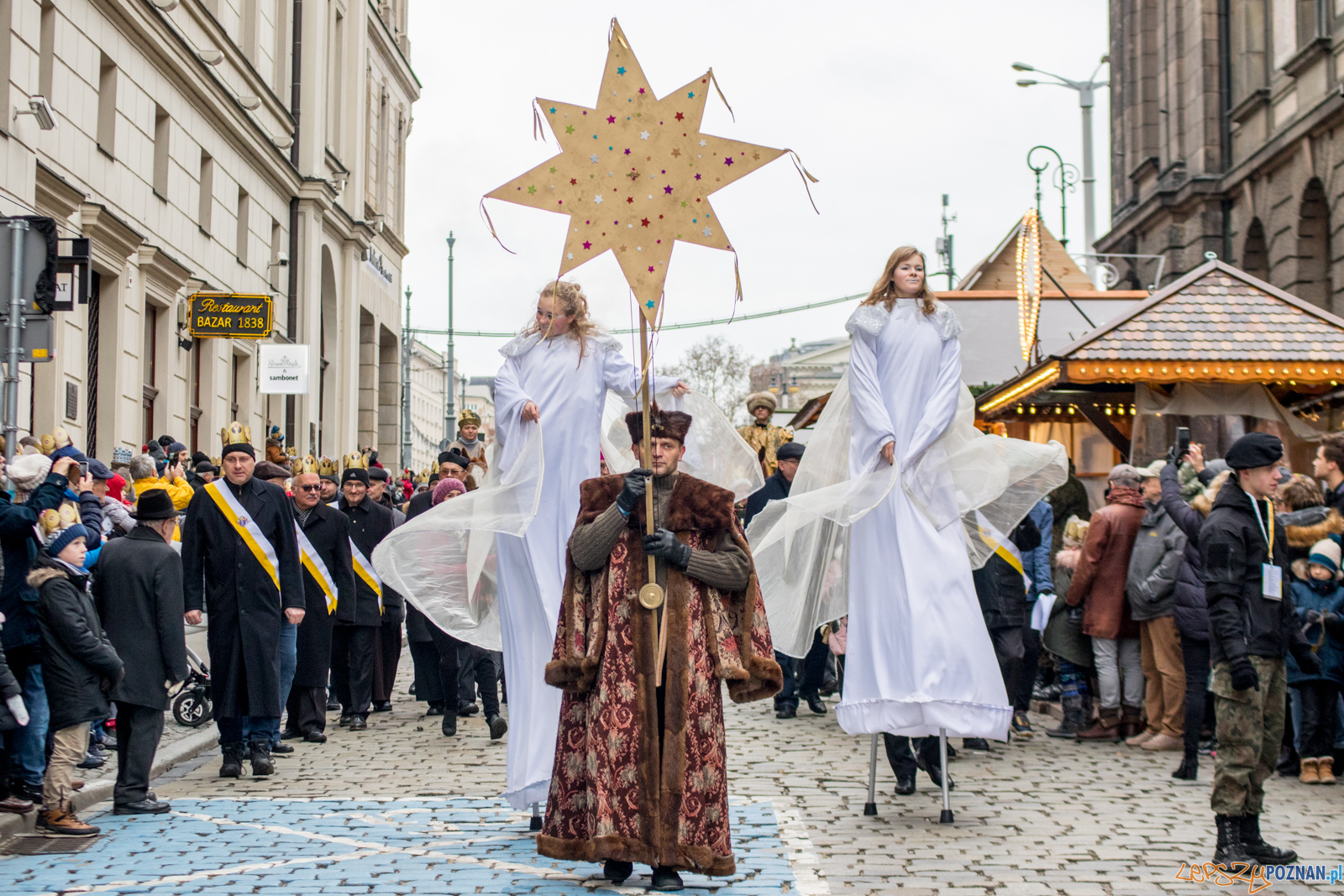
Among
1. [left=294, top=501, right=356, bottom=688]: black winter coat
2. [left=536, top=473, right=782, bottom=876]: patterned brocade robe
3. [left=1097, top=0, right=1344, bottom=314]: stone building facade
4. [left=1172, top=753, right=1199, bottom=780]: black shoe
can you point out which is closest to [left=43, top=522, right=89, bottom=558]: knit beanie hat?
[left=536, top=473, right=782, bottom=876]: patterned brocade robe

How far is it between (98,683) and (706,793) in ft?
10.7

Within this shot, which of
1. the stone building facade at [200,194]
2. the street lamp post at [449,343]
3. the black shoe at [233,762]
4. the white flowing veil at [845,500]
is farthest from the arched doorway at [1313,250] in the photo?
the street lamp post at [449,343]

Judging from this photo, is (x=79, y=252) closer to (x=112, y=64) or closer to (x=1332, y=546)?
(x=1332, y=546)

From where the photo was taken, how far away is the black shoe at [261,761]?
348 inches

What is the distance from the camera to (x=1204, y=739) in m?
9.85

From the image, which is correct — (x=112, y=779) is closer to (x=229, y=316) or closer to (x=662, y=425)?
(x=662, y=425)

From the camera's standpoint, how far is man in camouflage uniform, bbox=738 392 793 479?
13.8m

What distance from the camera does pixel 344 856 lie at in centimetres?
655

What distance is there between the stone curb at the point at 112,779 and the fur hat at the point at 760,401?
531 centimetres

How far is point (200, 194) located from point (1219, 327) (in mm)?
16190

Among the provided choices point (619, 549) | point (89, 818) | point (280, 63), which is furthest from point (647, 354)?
point (280, 63)

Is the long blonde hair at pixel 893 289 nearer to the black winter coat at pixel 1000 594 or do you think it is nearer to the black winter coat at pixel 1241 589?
the black winter coat at pixel 1241 589

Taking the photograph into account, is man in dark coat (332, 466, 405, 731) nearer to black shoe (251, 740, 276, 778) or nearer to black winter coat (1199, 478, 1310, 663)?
black shoe (251, 740, 276, 778)

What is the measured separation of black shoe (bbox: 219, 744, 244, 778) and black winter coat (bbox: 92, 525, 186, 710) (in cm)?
103
